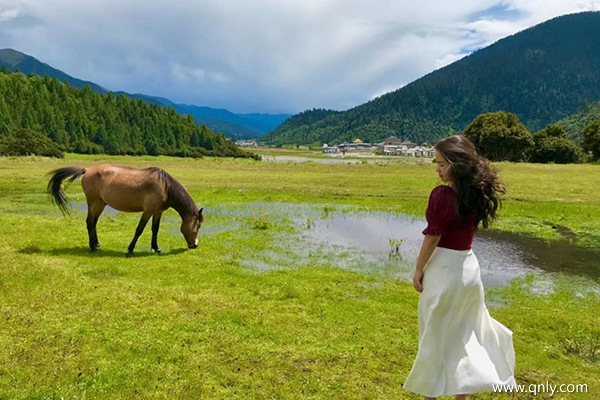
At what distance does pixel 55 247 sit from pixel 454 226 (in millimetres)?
12348

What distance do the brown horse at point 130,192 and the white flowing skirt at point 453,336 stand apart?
31.6 ft

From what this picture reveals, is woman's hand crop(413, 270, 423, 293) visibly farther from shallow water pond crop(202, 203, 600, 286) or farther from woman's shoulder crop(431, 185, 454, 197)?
shallow water pond crop(202, 203, 600, 286)

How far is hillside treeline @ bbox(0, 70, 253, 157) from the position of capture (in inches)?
3967

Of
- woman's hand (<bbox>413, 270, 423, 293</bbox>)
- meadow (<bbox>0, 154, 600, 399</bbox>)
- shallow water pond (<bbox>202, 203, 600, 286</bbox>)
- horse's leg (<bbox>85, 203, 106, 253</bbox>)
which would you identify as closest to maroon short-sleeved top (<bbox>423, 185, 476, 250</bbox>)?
woman's hand (<bbox>413, 270, 423, 293</bbox>)

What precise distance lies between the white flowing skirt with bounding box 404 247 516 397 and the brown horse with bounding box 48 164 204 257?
31.6 feet

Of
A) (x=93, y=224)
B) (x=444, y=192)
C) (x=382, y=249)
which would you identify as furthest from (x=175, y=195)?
(x=444, y=192)

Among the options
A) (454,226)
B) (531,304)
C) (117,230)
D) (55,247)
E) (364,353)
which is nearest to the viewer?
(454,226)

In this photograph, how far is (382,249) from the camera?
48.9 ft

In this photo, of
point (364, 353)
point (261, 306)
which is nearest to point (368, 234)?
point (261, 306)

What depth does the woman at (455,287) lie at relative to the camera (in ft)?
14.0

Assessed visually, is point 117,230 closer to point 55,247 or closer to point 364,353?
point 55,247

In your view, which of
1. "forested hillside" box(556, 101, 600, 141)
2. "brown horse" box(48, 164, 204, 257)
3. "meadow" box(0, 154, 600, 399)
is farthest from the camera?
"forested hillside" box(556, 101, 600, 141)

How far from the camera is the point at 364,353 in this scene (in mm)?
6637

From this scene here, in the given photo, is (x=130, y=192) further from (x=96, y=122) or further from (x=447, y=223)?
(x=96, y=122)
